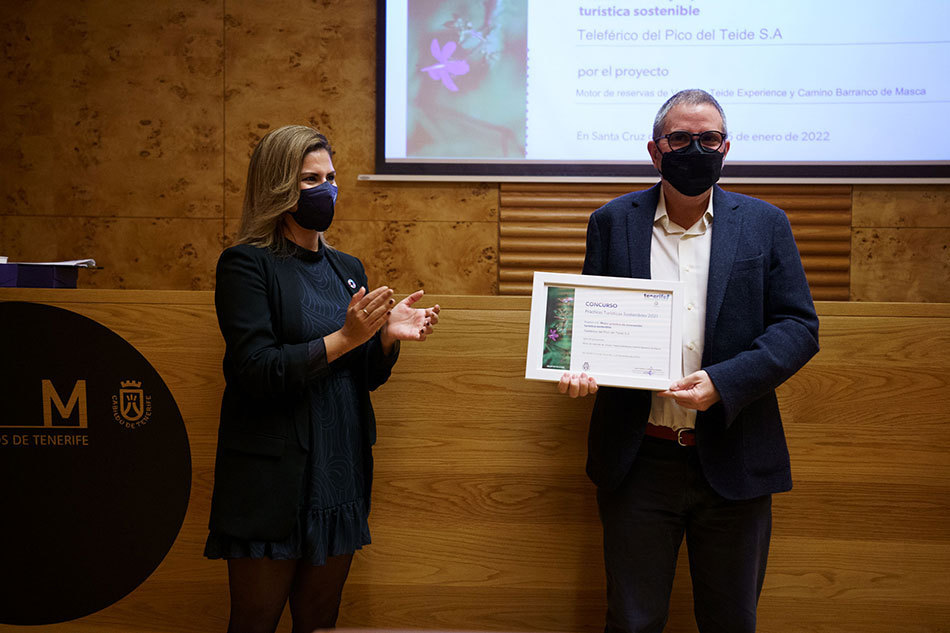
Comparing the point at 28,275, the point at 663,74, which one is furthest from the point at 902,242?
the point at 28,275

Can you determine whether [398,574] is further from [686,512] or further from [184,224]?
[184,224]

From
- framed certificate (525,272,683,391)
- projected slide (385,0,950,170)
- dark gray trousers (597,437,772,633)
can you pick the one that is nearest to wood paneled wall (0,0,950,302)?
projected slide (385,0,950,170)

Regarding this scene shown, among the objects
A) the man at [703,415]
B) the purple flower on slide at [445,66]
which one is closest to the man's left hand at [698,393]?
the man at [703,415]

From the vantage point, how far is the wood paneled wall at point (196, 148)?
123 inches

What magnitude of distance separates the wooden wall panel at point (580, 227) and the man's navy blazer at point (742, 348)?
1.57 m

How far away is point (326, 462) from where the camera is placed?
4.88 ft

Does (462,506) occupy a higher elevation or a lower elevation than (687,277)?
lower

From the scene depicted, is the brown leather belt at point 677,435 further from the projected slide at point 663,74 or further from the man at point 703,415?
the projected slide at point 663,74

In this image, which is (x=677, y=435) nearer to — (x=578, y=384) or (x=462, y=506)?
(x=578, y=384)

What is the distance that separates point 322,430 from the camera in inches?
58.6

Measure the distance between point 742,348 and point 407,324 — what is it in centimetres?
82

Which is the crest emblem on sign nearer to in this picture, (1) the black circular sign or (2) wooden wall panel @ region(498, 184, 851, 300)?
(1) the black circular sign

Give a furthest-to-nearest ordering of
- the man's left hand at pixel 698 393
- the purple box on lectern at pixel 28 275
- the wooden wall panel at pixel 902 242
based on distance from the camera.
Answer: the wooden wall panel at pixel 902 242
the purple box on lectern at pixel 28 275
the man's left hand at pixel 698 393

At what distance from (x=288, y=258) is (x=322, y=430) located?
0.42 metres
